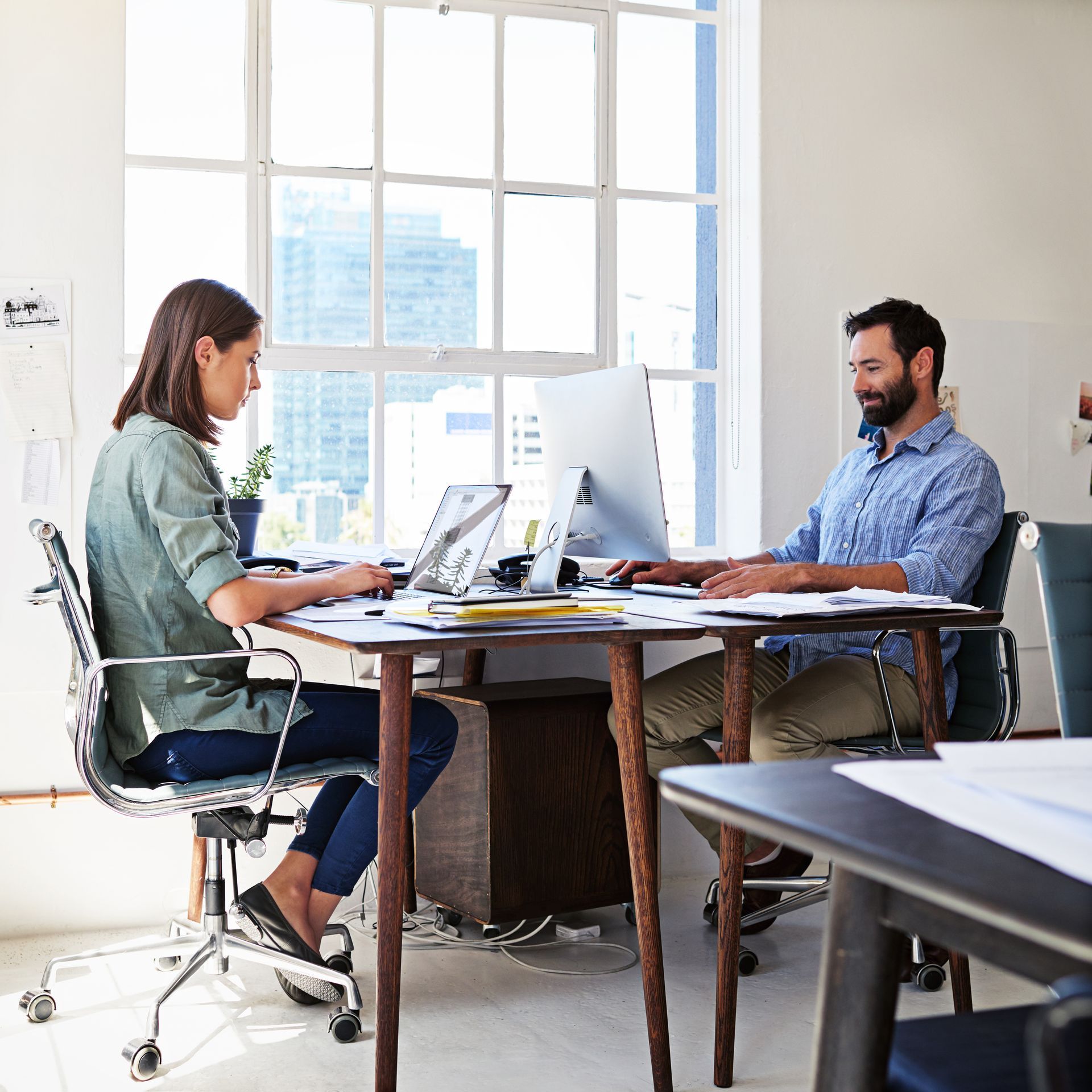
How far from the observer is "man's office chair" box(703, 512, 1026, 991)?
2.52 meters

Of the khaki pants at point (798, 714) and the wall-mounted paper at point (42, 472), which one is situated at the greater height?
the wall-mounted paper at point (42, 472)

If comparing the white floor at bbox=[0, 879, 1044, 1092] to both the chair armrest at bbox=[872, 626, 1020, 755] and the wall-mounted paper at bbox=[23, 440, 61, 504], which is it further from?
the wall-mounted paper at bbox=[23, 440, 61, 504]

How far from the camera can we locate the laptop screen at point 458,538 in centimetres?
250

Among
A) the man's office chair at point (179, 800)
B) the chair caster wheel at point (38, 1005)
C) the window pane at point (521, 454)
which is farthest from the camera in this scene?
the window pane at point (521, 454)

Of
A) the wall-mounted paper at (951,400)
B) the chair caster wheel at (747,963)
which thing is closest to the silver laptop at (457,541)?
the chair caster wheel at (747,963)

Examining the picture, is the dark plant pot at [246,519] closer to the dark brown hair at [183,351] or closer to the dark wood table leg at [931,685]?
the dark brown hair at [183,351]

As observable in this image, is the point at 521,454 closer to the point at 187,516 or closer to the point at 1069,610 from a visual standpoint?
the point at 187,516

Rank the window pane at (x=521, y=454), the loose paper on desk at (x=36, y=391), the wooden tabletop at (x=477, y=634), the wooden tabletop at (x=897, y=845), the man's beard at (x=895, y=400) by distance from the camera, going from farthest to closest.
Result: the window pane at (x=521, y=454) → the loose paper on desk at (x=36, y=391) → the man's beard at (x=895, y=400) → the wooden tabletop at (x=477, y=634) → the wooden tabletop at (x=897, y=845)

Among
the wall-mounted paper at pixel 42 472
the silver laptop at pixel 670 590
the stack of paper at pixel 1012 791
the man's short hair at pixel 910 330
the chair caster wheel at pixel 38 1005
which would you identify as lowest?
the chair caster wheel at pixel 38 1005

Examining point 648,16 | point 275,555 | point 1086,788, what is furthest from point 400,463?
point 1086,788

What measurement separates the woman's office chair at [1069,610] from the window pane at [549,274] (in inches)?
92.3

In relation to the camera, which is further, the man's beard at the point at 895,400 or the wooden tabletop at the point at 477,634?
the man's beard at the point at 895,400

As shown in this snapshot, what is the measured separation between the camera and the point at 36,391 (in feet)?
10.1

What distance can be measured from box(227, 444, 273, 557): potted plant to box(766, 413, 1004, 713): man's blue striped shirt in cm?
135
